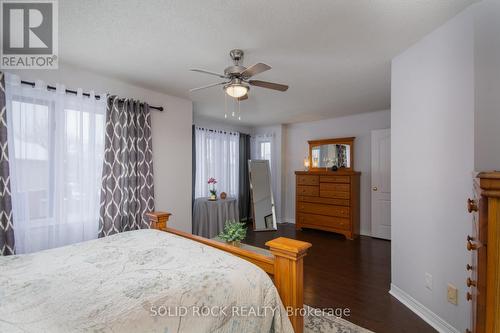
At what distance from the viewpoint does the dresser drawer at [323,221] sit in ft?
14.7

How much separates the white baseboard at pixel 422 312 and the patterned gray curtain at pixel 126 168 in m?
3.00

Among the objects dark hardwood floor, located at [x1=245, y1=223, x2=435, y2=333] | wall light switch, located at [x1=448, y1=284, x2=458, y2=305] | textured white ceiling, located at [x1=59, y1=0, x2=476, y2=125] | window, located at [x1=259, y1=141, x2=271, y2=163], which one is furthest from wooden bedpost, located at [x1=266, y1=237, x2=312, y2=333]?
window, located at [x1=259, y1=141, x2=271, y2=163]

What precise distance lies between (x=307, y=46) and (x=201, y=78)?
4.41ft

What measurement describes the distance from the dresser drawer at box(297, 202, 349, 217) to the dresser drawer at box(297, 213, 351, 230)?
3.1 inches

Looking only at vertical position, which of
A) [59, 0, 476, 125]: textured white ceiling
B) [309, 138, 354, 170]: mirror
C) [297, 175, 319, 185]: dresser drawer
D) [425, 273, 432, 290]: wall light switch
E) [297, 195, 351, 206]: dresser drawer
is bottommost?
[425, 273, 432, 290]: wall light switch

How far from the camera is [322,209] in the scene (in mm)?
4777

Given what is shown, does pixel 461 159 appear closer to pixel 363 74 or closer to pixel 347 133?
pixel 363 74

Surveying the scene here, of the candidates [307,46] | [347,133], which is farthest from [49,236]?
[347,133]

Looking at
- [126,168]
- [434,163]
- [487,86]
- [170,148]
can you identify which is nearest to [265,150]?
[170,148]

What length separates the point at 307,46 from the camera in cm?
213

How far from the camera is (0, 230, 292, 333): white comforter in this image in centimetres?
90

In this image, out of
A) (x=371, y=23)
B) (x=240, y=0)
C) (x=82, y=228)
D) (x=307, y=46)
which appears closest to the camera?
(x=240, y=0)

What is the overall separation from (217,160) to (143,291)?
4.26 metres

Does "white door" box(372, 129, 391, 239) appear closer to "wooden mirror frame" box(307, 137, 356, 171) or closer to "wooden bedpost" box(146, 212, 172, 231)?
"wooden mirror frame" box(307, 137, 356, 171)
